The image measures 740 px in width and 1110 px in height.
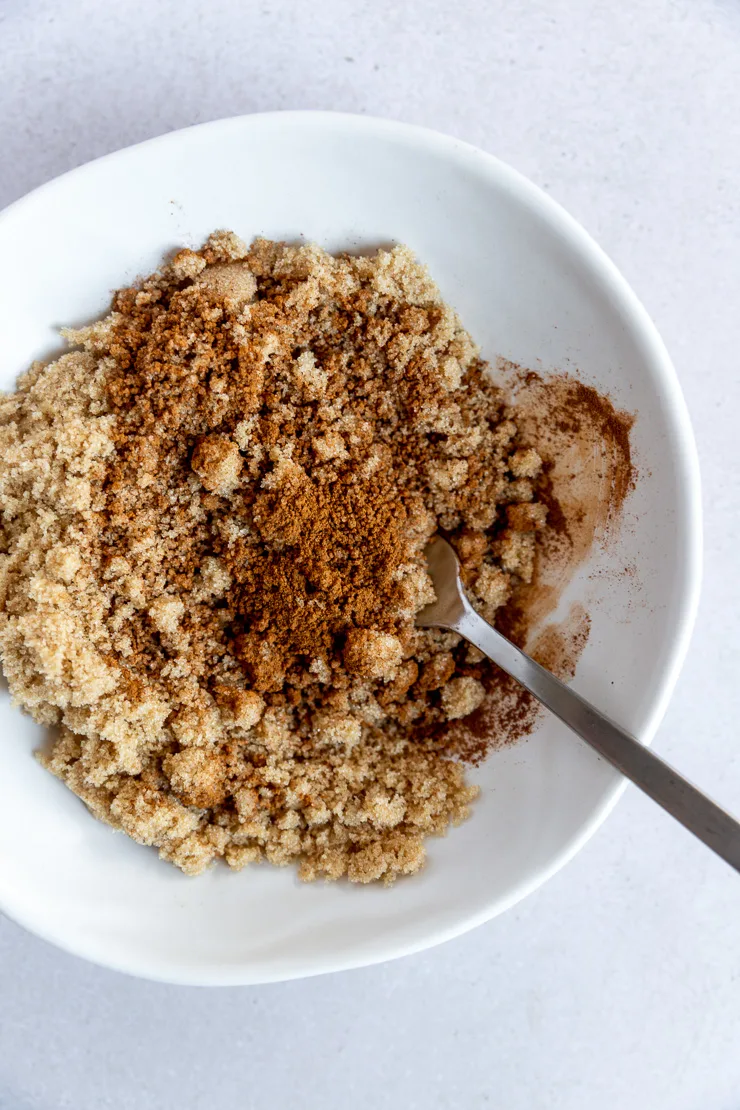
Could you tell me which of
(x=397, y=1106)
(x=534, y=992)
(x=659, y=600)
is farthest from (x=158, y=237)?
(x=397, y=1106)

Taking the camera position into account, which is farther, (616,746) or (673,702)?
(673,702)

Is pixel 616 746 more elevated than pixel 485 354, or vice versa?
pixel 485 354

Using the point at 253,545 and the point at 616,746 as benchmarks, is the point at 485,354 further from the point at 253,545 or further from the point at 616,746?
the point at 616,746

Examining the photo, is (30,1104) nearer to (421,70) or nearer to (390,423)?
(390,423)

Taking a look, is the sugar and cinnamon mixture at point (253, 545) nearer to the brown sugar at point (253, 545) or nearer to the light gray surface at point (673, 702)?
the brown sugar at point (253, 545)

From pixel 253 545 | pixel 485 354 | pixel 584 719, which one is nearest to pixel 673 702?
pixel 584 719
